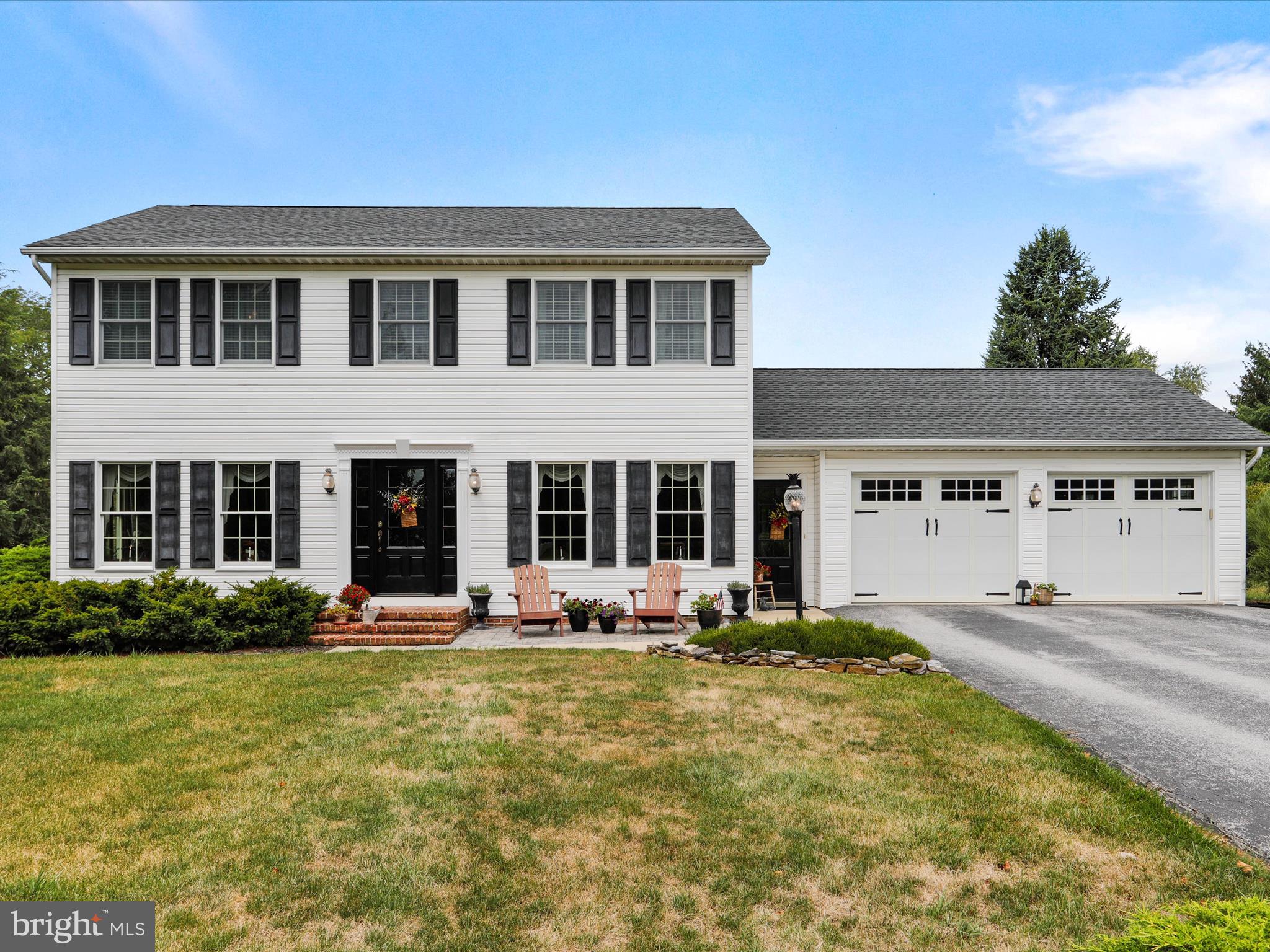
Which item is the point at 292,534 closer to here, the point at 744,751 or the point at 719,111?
the point at 744,751

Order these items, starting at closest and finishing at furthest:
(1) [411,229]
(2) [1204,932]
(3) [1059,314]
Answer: (2) [1204,932] → (1) [411,229] → (3) [1059,314]

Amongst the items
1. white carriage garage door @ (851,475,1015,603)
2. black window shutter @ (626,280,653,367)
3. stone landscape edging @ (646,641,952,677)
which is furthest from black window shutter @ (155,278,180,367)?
white carriage garage door @ (851,475,1015,603)

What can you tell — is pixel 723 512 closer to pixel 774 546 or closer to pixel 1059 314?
pixel 774 546

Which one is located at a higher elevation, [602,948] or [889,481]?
[889,481]

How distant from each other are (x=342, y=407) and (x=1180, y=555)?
14509mm

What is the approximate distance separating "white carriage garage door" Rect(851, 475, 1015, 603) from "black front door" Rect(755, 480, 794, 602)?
1167 mm

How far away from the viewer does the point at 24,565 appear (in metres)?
12.7

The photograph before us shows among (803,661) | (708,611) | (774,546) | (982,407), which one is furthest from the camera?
(982,407)

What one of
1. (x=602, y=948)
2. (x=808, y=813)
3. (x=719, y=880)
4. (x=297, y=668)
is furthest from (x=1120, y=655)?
(x=297, y=668)

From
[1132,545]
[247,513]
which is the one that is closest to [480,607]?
[247,513]

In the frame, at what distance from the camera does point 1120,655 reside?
29.1 ft

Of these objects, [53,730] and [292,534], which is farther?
[292,534]

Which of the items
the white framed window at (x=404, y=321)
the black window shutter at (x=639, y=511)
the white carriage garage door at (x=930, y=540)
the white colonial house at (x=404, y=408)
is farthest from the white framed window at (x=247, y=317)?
the white carriage garage door at (x=930, y=540)

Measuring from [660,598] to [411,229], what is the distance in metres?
7.64
